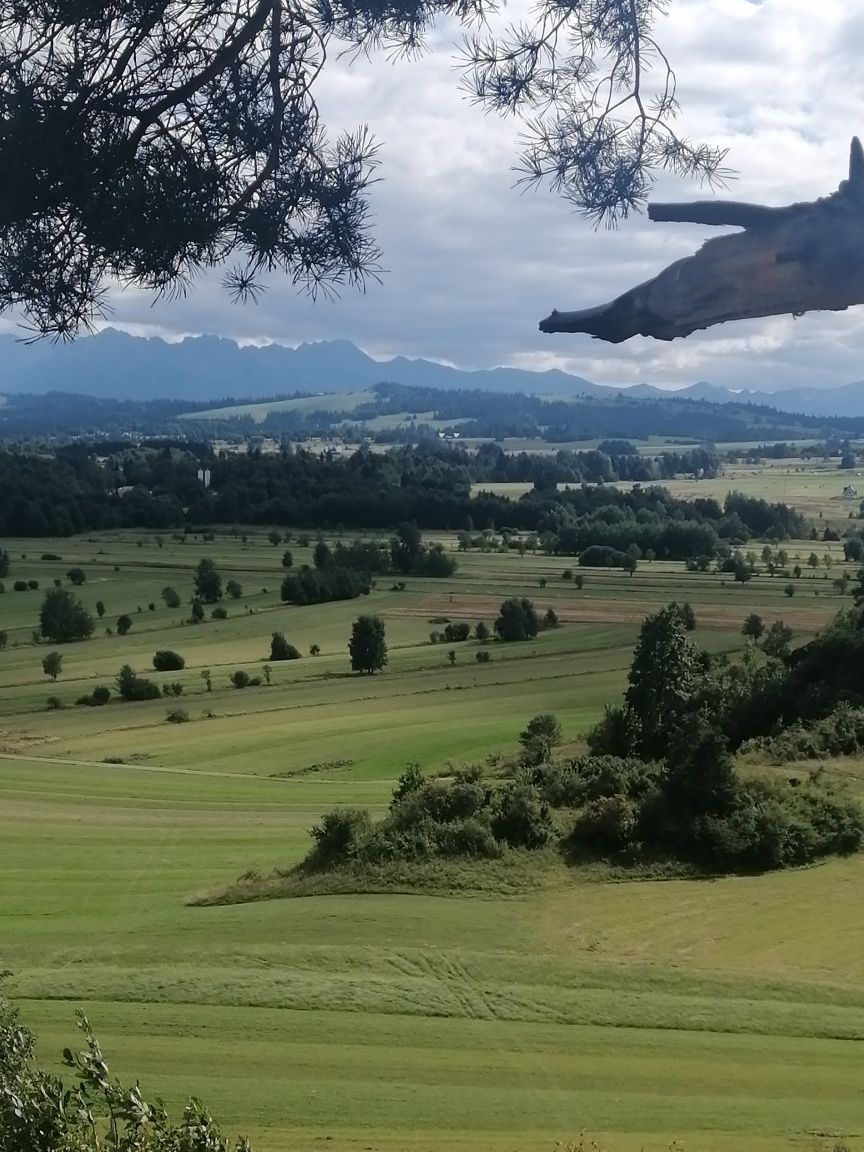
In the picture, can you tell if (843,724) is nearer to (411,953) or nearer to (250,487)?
(411,953)

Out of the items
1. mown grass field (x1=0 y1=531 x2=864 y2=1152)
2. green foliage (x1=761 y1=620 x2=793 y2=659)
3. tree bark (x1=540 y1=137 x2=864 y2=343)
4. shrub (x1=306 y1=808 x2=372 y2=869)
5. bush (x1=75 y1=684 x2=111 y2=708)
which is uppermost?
tree bark (x1=540 y1=137 x2=864 y2=343)

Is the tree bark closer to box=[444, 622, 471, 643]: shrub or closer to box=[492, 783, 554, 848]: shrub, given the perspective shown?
box=[492, 783, 554, 848]: shrub

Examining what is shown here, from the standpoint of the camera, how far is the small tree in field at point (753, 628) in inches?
1710

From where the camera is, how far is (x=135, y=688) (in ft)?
125

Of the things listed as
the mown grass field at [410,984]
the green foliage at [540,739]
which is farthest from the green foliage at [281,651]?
the green foliage at [540,739]

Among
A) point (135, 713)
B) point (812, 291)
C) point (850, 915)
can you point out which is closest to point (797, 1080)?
point (850, 915)

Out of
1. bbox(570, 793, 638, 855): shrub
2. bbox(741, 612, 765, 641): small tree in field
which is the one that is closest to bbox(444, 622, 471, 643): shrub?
bbox(741, 612, 765, 641): small tree in field

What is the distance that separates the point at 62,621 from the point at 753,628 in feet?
96.0

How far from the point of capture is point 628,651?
44.4m

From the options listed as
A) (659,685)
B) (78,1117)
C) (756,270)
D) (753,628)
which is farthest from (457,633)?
(756,270)

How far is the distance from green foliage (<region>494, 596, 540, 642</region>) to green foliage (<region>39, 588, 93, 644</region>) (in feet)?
60.1

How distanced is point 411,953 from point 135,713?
23632 millimetres

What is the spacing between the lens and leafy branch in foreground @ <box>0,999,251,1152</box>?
4.90 metres

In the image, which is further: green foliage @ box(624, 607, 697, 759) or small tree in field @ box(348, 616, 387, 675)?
small tree in field @ box(348, 616, 387, 675)
